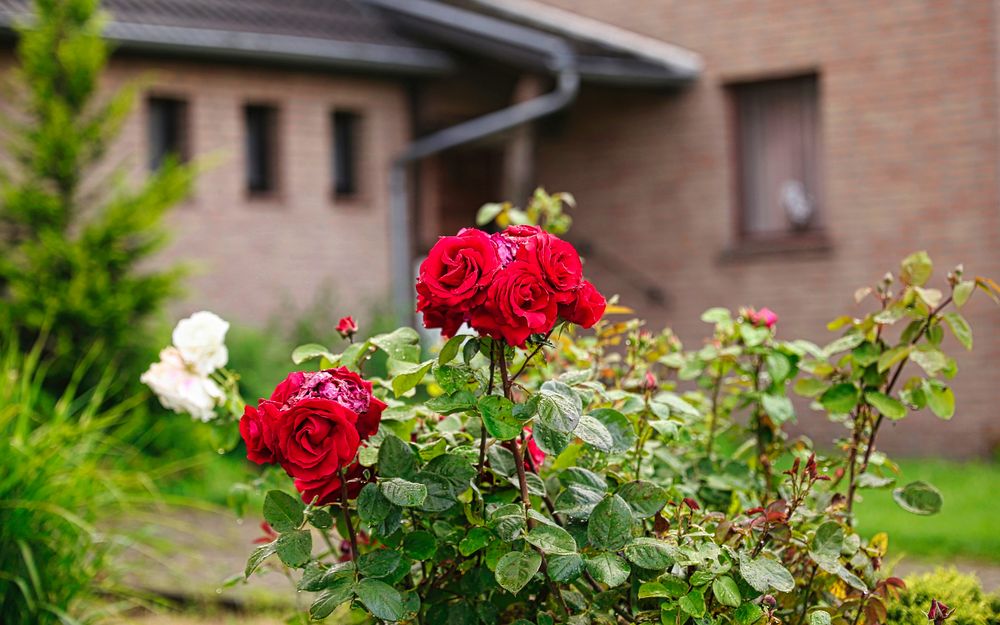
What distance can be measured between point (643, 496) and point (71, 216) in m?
9.40

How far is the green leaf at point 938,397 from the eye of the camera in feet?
10.2

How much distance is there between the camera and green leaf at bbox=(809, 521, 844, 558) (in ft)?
8.76

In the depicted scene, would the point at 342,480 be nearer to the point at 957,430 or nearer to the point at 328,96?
the point at 957,430

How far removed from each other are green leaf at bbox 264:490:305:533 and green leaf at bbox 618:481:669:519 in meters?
0.65

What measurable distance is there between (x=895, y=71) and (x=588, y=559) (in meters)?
10.5

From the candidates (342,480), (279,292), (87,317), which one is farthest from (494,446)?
(279,292)

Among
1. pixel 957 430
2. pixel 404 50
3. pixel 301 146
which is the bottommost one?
pixel 957 430

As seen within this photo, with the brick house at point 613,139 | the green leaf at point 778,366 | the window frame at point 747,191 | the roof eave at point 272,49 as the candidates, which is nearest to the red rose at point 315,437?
the green leaf at point 778,366

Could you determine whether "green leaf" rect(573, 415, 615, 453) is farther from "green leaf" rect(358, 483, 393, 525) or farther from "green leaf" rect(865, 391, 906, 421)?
"green leaf" rect(865, 391, 906, 421)

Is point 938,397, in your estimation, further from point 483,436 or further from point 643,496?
point 483,436

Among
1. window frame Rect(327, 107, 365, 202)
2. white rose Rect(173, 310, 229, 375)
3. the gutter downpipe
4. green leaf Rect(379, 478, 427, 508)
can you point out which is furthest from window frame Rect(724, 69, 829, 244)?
green leaf Rect(379, 478, 427, 508)

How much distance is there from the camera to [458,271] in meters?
2.31

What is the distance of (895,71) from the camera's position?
39.3ft

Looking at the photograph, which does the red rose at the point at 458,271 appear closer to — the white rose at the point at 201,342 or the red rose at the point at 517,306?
the red rose at the point at 517,306
